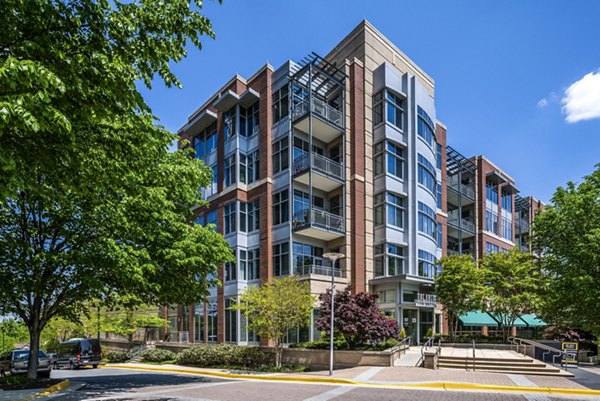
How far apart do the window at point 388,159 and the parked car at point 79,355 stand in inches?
979

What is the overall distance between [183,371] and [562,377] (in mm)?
18335

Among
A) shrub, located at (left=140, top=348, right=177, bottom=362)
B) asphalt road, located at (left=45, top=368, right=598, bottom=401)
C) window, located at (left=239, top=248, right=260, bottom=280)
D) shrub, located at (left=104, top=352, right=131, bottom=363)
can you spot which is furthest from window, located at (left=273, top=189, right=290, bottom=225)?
shrub, located at (left=104, top=352, right=131, bottom=363)

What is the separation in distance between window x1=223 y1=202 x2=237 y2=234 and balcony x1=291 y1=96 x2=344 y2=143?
7900 millimetres

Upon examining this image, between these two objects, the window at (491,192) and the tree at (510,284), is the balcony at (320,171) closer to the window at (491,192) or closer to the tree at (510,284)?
the tree at (510,284)

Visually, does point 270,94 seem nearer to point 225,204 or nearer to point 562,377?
point 225,204

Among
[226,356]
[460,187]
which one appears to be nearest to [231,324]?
[226,356]

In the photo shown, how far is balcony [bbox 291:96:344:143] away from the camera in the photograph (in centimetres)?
2977

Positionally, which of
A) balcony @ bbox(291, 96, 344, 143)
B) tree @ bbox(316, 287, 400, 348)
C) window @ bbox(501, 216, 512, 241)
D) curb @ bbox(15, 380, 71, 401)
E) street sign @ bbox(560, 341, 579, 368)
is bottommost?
street sign @ bbox(560, 341, 579, 368)

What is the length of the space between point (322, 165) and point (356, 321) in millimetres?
11633

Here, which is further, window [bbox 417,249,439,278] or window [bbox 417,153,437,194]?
window [bbox 417,153,437,194]

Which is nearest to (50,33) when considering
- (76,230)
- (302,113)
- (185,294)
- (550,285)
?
(76,230)

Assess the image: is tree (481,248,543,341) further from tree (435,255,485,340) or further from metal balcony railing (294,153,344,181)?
metal balcony railing (294,153,344,181)

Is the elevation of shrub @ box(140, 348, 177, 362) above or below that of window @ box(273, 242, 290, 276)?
below

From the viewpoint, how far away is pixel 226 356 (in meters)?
25.3
